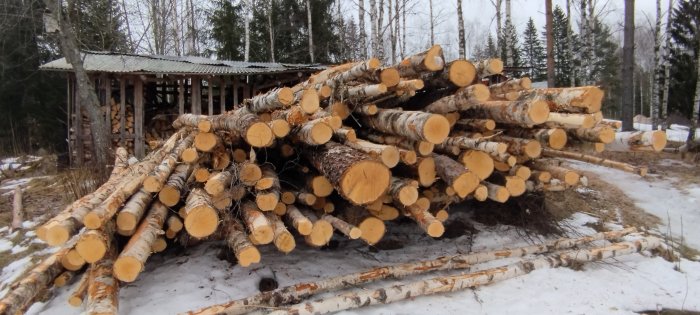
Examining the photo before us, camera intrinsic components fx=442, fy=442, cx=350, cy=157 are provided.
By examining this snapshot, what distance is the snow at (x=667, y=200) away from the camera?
6621mm

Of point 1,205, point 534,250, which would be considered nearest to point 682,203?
point 534,250

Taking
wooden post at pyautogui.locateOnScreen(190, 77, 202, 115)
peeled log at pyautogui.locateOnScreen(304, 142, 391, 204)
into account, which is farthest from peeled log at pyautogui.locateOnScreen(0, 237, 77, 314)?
wooden post at pyautogui.locateOnScreen(190, 77, 202, 115)

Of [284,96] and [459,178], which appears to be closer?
[459,178]

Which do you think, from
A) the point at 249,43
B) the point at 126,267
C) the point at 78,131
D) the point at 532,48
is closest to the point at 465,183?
the point at 126,267

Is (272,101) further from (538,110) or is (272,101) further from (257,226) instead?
(538,110)

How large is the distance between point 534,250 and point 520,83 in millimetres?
1853

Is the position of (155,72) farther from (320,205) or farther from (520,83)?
(520,83)

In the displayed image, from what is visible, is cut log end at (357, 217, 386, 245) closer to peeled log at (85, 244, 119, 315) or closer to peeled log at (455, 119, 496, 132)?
peeled log at (455, 119, 496, 132)

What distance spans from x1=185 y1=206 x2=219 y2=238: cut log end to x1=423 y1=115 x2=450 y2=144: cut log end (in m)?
1.86

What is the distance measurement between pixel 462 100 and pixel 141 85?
10433 millimetres

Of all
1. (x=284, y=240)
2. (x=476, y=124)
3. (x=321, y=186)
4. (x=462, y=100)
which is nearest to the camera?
(x=284, y=240)

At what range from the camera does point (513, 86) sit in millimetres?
4973

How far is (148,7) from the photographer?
22219 millimetres

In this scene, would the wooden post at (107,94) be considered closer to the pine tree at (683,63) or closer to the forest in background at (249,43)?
the forest in background at (249,43)
